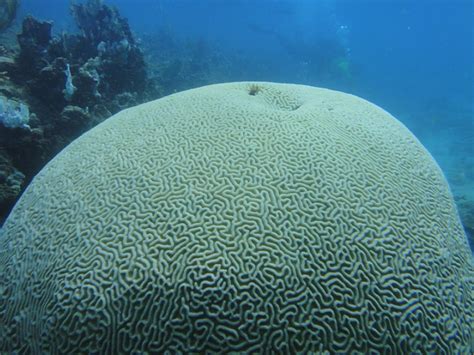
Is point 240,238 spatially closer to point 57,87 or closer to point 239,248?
point 239,248

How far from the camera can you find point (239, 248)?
1962mm

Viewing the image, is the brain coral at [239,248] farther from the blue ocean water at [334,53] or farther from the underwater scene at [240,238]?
the blue ocean water at [334,53]

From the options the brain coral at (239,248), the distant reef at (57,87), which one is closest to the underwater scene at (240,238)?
the brain coral at (239,248)

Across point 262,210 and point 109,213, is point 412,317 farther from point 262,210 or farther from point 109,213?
point 109,213

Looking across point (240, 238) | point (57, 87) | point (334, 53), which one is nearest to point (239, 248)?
point (240, 238)

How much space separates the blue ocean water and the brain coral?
876 centimetres

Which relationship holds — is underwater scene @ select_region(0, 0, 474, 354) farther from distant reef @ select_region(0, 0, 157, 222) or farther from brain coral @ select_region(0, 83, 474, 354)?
distant reef @ select_region(0, 0, 157, 222)

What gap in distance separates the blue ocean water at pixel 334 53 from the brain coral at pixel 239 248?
28.7ft

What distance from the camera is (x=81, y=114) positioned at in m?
5.41

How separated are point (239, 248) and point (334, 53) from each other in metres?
29.2

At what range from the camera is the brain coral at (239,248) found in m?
1.75

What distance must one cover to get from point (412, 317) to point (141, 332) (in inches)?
62.7

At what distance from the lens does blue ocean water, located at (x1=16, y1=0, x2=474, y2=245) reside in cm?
2153

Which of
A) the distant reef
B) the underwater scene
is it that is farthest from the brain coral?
the distant reef
